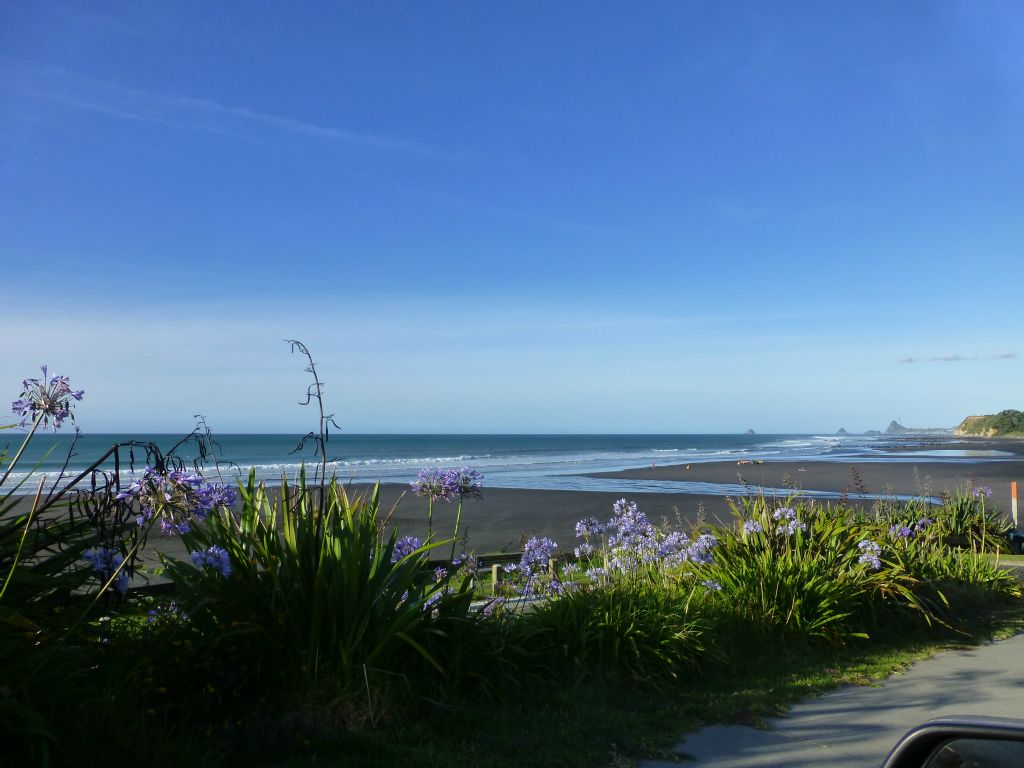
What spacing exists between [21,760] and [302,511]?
2238 mm

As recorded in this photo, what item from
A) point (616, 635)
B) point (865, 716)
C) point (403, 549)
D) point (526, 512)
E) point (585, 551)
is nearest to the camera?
point (865, 716)

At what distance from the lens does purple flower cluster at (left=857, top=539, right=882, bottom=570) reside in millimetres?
7574

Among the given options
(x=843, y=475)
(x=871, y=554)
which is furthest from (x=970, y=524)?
(x=843, y=475)

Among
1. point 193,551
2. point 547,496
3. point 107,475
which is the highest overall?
point 107,475

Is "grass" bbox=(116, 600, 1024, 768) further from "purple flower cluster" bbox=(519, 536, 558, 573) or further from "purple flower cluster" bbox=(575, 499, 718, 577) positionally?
"purple flower cluster" bbox=(519, 536, 558, 573)

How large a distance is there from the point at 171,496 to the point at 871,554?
632 centimetres

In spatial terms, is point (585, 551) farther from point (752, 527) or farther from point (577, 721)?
point (577, 721)

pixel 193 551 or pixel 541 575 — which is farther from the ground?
pixel 193 551

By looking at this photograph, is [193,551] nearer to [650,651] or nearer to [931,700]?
[650,651]

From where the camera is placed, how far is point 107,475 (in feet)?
14.1

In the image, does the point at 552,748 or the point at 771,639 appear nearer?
the point at 552,748

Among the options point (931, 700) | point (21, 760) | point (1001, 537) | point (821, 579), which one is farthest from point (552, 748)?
point (1001, 537)

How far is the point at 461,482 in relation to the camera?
6.04m

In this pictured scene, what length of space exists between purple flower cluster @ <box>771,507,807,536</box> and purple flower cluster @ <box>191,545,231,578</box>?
17.3ft
